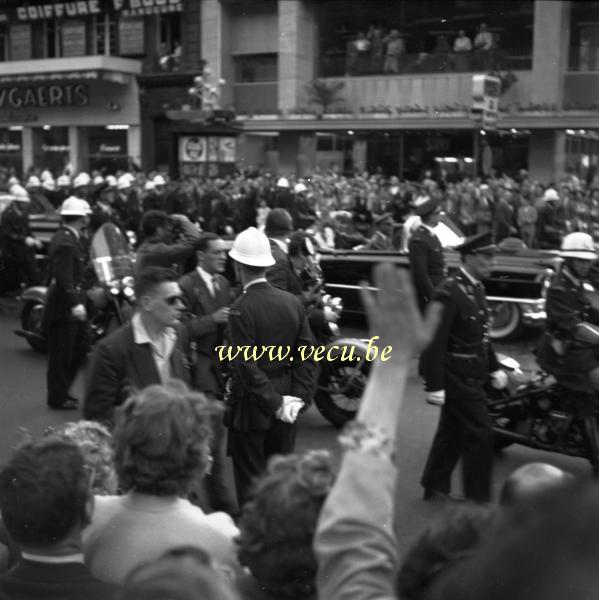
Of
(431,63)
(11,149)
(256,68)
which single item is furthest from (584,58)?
(11,149)

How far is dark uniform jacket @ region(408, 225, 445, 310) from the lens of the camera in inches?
364

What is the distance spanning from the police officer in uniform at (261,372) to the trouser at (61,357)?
3.33 metres

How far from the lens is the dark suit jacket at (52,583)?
2.47 meters

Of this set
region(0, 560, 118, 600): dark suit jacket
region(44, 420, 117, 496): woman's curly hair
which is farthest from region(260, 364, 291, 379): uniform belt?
region(0, 560, 118, 600): dark suit jacket

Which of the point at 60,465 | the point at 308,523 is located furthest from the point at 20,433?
the point at 308,523

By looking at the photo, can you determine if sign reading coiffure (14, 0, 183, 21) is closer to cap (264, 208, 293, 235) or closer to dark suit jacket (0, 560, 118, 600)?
cap (264, 208, 293, 235)

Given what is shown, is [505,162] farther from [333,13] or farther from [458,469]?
[458,469]

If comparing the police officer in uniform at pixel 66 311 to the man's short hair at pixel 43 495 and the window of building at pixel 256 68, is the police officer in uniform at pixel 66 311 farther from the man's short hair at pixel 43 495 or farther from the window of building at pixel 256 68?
the window of building at pixel 256 68

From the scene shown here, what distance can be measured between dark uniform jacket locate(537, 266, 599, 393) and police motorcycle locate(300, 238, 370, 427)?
1.66 m

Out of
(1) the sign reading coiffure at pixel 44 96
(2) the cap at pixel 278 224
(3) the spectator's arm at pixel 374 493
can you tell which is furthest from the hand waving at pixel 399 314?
(1) the sign reading coiffure at pixel 44 96

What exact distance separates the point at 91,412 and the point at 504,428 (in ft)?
10.4

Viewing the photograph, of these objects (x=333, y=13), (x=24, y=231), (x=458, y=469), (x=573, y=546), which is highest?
(x=333, y=13)

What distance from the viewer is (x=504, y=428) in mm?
6738

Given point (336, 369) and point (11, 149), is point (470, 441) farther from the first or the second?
point (11, 149)
